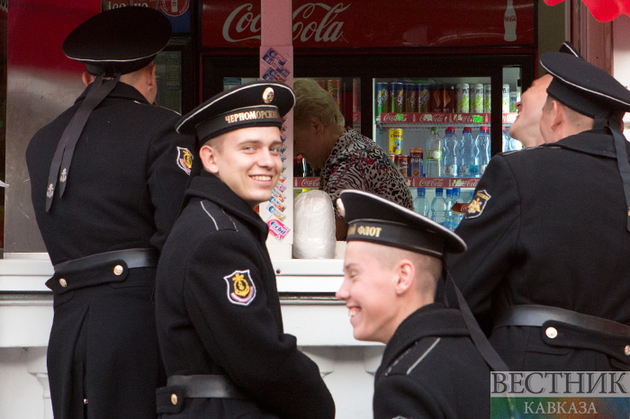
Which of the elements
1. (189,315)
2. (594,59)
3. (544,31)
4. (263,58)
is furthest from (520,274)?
(544,31)

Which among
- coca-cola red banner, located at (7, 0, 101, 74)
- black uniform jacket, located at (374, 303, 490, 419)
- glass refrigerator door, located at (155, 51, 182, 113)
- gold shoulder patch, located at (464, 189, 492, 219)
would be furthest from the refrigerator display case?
black uniform jacket, located at (374, 303, 490, 419)

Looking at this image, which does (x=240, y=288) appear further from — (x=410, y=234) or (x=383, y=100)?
(x=383, y=100)

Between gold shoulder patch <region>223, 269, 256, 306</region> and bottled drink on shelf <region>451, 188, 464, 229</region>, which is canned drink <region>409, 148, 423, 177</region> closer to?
bottled drink on shelf <region>451, 188, 464, 229</region>

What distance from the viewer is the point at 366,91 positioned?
546 cm

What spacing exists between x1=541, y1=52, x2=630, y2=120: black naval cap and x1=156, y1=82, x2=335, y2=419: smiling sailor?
85 cm

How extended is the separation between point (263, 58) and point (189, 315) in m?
1.54

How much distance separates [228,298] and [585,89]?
115 centimetres

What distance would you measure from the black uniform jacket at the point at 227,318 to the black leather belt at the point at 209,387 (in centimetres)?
1

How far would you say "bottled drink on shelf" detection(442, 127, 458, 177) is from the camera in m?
5.50

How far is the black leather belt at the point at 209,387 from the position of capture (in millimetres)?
1813

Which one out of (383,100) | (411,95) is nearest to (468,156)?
(411,95)

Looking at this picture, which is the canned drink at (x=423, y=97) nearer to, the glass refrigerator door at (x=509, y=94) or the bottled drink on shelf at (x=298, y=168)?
the glass refrigerator door at (x=509, y=94)

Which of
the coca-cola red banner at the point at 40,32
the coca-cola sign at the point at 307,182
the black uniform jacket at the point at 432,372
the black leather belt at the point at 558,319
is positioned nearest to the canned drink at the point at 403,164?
the coca-cola sign at the point at 307,182

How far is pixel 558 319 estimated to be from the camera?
1948 mm
